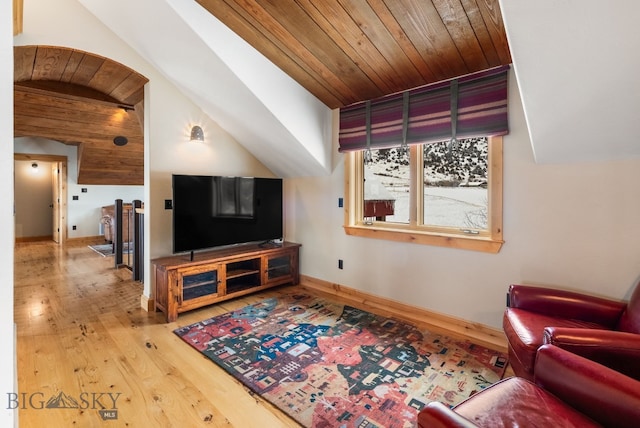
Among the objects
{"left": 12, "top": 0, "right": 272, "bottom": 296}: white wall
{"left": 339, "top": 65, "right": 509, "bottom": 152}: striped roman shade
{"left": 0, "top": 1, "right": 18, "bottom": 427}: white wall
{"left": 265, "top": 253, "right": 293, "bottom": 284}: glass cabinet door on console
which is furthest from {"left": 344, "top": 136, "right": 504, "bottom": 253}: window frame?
{"left": 0, "top": 1, "right": 18, "bottom": 427}: white wall

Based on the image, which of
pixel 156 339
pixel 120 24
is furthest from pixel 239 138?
pixel 156 339

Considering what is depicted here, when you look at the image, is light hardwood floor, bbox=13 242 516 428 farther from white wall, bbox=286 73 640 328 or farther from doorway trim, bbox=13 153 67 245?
doorway trim, bbox=13 153 67 245

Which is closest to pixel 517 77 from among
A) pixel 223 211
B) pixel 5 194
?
pixel 5 194

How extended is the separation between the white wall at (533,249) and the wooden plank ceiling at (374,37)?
0.52 meters

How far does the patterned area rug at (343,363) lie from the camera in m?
1.84

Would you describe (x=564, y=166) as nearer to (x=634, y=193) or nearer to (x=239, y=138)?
(x=634, y=193)

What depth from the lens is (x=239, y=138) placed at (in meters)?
3.86

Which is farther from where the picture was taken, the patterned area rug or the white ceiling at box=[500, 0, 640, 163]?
the patterned area rug

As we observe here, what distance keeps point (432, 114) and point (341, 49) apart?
991 millimetres

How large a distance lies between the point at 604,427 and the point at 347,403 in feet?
3.91

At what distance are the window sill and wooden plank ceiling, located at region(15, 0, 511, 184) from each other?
4.62 ft

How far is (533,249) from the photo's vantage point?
2439 millimetres

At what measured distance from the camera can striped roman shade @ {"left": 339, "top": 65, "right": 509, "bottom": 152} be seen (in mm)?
2496

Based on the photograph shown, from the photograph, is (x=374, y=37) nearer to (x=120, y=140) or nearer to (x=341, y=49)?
(x=341, y=49)
